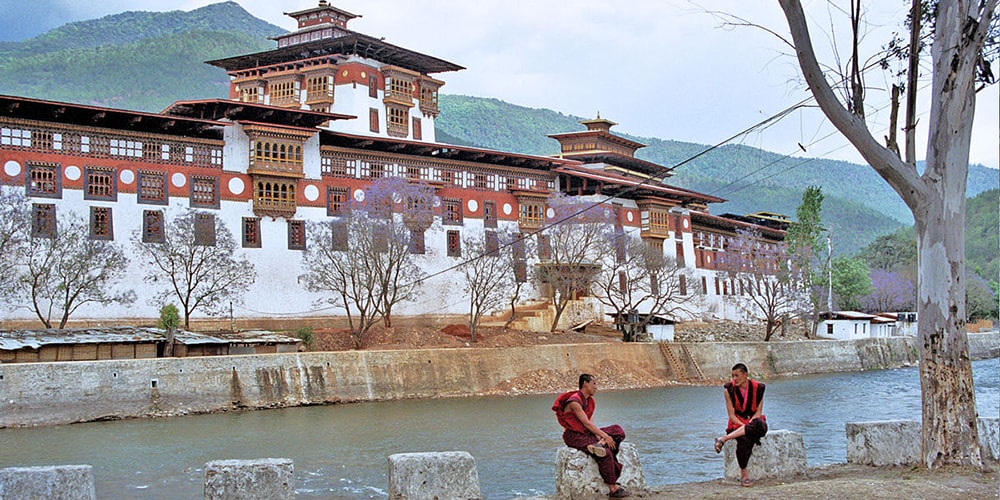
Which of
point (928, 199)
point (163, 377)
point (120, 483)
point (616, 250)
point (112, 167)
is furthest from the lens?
point (616, 250)

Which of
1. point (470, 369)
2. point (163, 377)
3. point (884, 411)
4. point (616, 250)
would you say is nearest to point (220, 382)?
point (163, 377)

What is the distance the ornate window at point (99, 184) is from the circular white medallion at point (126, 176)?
323 millimetres

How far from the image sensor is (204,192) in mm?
43031

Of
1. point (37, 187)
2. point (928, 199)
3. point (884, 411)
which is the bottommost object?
point (884, 411)

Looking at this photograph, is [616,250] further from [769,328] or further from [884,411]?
[884,411]

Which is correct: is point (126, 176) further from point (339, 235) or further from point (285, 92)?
point (285, 92)

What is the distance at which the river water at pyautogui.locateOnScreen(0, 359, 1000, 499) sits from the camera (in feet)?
58.3

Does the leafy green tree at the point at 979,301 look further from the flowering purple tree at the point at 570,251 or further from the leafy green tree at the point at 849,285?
the flowering purple tree at the point at 570,251

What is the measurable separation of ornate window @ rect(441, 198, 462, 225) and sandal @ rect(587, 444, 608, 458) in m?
41.6

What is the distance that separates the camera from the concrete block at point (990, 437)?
1153 cm

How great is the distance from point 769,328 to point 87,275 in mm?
34434

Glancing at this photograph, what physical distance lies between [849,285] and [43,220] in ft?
197

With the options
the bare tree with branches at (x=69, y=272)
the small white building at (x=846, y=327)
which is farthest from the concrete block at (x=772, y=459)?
the small white building at (x=846, y=327)

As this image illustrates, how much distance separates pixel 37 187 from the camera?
127 feet
